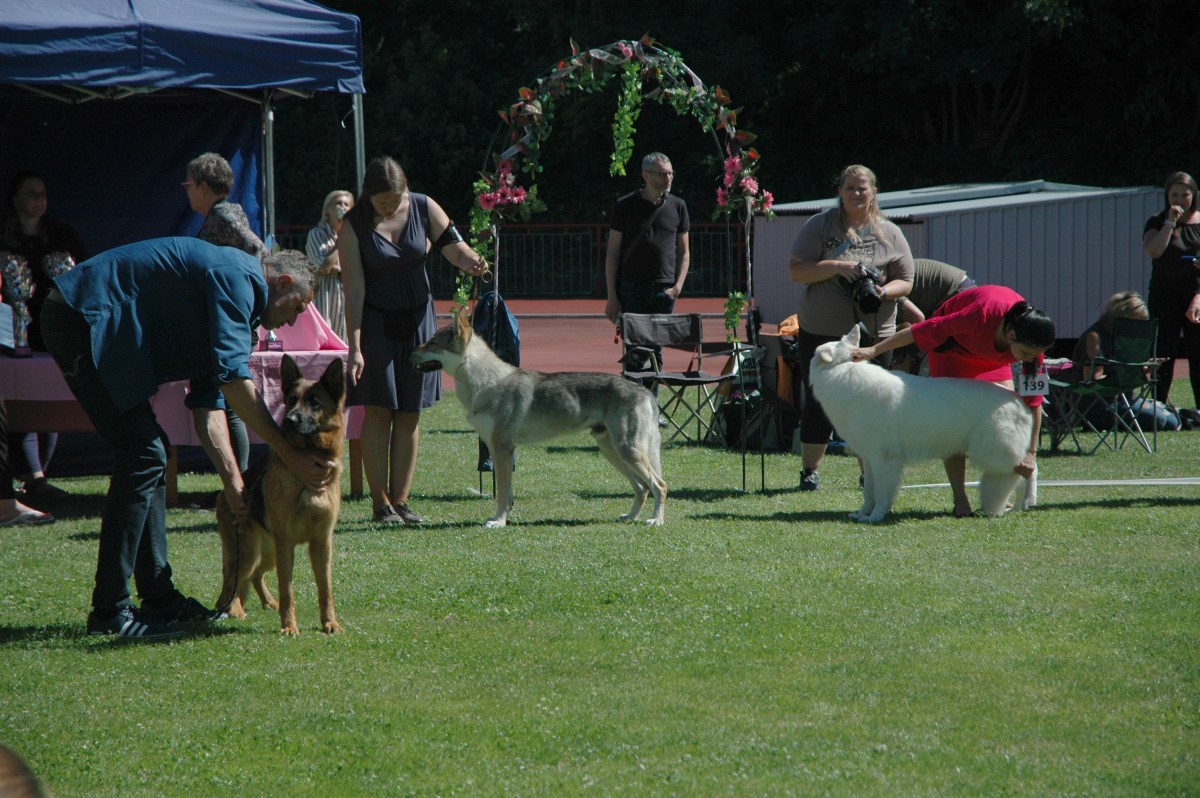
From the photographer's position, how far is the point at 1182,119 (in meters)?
28.0

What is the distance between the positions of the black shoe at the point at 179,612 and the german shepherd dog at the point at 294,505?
0.20 m

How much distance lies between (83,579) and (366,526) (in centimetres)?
170

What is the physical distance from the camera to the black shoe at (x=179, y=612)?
5.31m

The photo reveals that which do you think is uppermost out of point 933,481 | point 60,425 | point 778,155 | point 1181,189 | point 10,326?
point 778,155

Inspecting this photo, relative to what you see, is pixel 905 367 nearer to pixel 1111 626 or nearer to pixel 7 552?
pixel 1111 626

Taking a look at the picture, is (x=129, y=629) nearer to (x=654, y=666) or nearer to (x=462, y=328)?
(x=654, y=666)

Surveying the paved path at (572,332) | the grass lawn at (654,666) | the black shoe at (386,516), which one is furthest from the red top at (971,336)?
the paved path at (572,332)

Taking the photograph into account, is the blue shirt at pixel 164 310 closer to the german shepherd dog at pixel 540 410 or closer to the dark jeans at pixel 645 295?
the german shepherd dog at pixel 540 410

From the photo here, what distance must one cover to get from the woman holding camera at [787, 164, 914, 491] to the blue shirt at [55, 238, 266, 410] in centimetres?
405

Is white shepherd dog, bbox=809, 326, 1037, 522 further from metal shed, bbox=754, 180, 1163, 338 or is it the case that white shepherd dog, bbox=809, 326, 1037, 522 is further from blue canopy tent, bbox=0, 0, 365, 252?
metal shed, bbox=754, 180, 1163, 338

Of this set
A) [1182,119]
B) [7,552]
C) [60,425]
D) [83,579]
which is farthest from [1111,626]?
[1182,119]

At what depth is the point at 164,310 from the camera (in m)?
4.80

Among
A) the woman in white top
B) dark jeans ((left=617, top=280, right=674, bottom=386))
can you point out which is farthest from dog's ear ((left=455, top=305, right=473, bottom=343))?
dark jeans ((left=617, top=280, right=674, bottom=386))

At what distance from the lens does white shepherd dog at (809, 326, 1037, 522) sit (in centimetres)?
723
